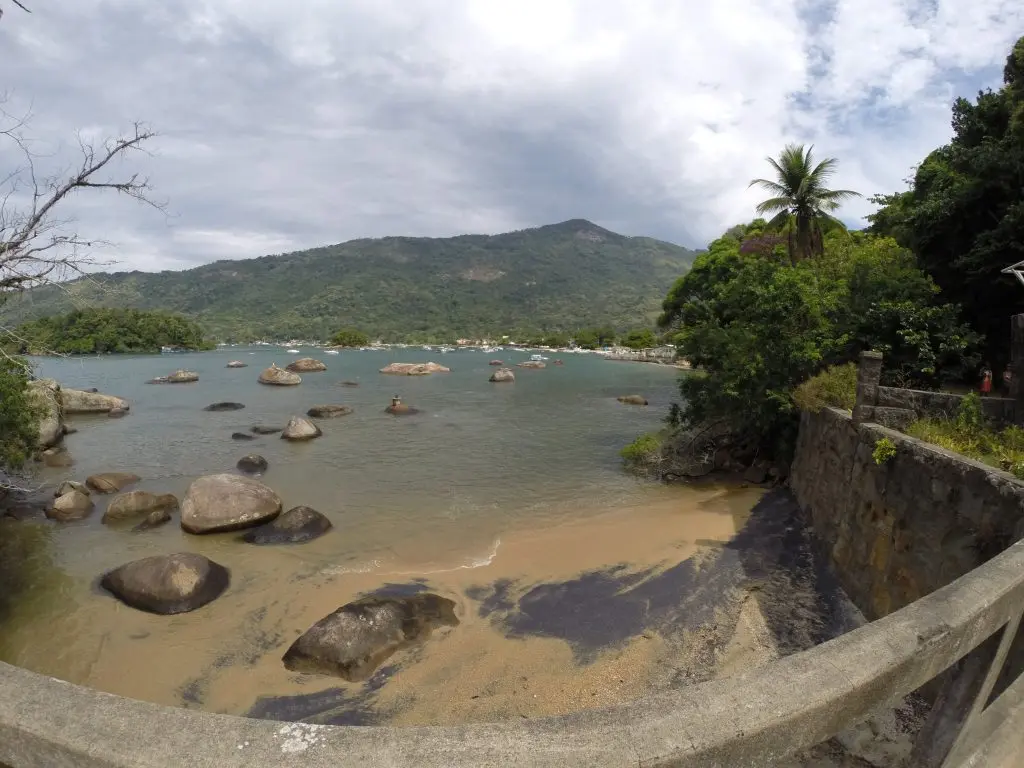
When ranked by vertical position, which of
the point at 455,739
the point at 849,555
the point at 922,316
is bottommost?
the point at 849,555

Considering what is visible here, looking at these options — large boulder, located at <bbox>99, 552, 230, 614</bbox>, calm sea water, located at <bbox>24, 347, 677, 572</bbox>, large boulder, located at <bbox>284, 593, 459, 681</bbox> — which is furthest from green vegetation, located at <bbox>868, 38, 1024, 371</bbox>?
large boulder, located at <bbox>99, 552, 230, 614</bbox>

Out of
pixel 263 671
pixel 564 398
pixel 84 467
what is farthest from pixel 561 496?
pixel 564 398

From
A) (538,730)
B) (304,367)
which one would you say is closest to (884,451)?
(538,730)

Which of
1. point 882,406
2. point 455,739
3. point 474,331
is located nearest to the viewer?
point 455,739

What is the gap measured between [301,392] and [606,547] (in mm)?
35521

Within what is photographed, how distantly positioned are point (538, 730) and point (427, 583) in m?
9.60

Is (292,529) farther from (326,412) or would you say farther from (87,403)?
(87,403)

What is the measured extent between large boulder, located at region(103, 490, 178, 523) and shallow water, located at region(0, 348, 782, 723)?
505 millimetres

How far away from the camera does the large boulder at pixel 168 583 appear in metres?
9.62

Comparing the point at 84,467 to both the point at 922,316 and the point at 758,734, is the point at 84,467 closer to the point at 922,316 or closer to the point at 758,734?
the point at 758,734

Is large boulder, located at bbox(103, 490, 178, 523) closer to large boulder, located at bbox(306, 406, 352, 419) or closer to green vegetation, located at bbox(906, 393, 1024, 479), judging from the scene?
large boulder, located at bbox(306, 406, 352, 419)

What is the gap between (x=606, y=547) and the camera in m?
11.9

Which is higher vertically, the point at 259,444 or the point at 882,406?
the point at 882,406

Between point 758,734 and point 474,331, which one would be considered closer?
point 758,734
